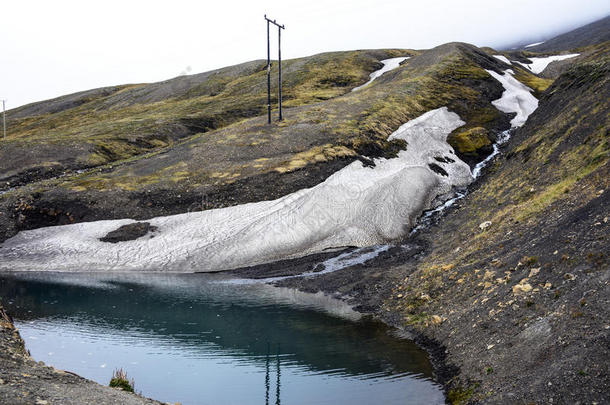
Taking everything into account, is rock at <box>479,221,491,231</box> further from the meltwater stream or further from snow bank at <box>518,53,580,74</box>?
snow bank at <box>518,53,580,74</box>

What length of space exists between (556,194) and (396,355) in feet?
52.4

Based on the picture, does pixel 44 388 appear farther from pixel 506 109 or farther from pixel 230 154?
pixel 506 109

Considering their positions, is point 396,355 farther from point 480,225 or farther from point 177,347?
point 480,225

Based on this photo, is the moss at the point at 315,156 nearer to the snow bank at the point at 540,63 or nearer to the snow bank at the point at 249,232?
the snow bank at the point at 249,232

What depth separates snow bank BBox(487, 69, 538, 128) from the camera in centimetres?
8048

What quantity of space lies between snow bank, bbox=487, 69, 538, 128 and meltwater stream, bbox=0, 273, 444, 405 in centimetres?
5867

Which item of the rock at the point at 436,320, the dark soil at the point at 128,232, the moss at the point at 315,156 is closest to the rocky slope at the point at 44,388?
the rock at the point at 436,320

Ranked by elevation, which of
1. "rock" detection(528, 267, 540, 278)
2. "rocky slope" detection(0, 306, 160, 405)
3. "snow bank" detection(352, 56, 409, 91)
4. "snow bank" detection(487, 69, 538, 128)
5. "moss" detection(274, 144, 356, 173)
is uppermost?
"snow bank" detection(352, 56, 409, 91)

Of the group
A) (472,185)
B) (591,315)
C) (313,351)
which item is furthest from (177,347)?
(472,185)

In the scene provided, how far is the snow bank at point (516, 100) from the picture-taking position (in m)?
80.5

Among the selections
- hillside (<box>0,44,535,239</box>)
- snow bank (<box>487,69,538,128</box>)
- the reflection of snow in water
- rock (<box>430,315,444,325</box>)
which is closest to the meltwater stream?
rock (<box>430,315,444,325</box>)

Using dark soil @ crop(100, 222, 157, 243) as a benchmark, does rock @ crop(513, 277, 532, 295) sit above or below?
above

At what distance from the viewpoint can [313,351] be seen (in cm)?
2497

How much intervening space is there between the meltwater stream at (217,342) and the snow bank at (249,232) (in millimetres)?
3712
